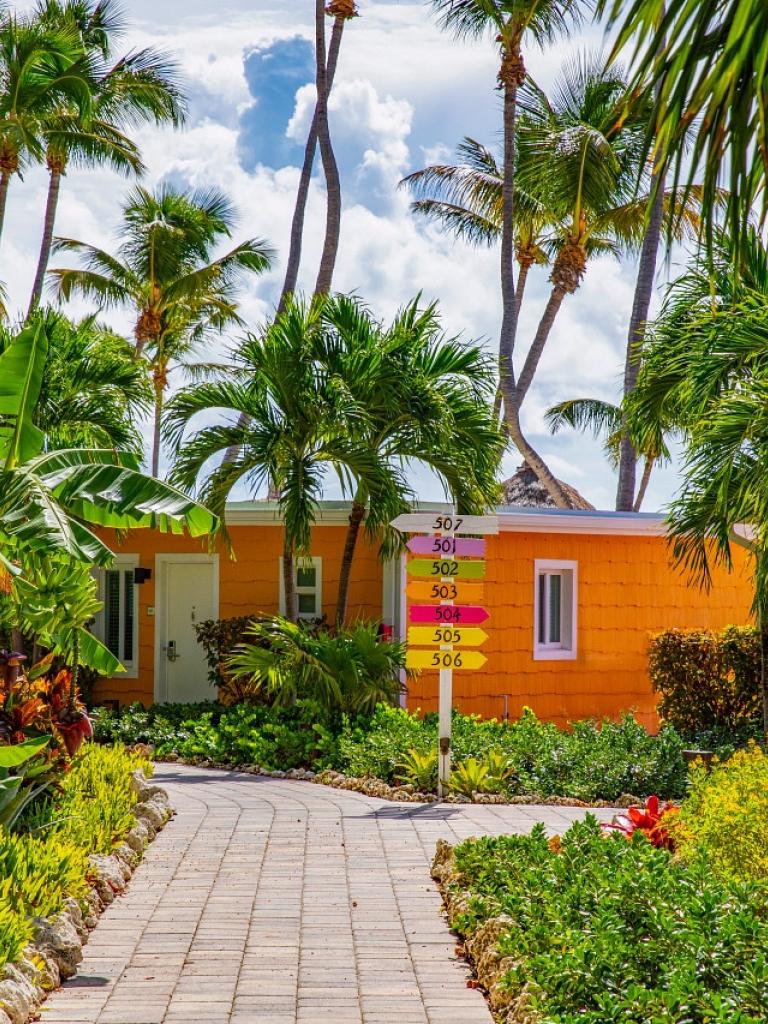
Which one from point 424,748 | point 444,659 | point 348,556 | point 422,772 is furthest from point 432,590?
point 348,556

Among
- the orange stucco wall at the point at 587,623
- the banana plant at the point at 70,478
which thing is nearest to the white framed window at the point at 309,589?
the orange stucco wall at the point at 587,623

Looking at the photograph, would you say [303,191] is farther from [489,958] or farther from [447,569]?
[489,958]

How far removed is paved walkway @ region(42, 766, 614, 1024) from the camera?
564 cm

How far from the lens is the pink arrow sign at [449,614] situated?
12.2m

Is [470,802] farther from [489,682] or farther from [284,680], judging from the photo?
[489,682]

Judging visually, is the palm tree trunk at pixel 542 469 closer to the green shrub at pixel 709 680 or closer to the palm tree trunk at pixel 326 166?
the palm tree trunk at pixel 326 166

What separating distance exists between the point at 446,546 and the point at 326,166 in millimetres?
14336

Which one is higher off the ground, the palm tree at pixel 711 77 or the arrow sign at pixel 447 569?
the palm tree at pixel 711 77

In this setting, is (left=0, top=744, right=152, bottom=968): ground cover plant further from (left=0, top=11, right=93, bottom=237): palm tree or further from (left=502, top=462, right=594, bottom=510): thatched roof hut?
(left=502, top=462, right=594, bottom=510): thatched roof hut

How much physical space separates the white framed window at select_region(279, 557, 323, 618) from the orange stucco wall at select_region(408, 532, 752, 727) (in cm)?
192

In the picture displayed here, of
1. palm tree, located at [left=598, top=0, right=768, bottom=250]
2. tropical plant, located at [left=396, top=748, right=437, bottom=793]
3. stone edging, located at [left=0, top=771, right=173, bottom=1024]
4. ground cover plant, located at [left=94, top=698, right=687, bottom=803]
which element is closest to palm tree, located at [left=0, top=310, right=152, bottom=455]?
ground cover plant, located at [left=94, top=698, right=687, bottom=803]

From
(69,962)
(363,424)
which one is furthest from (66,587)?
(363,424)

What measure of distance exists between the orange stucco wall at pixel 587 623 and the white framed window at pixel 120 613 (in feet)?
14.0

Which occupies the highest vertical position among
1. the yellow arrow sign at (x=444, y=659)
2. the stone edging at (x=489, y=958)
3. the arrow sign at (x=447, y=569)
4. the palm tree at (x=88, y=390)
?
the palm tree at (x=88, y=390)
